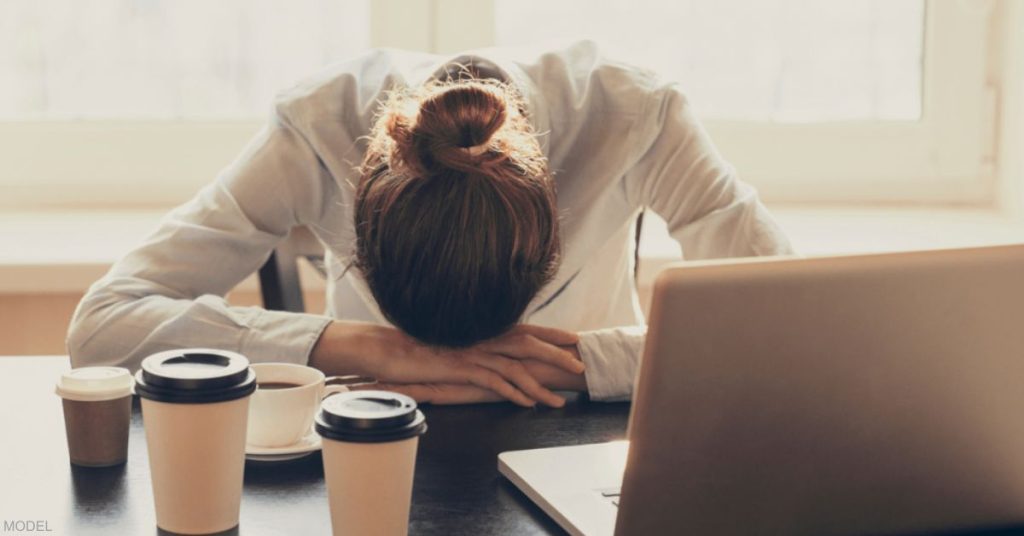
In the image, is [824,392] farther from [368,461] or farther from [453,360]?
[453,360]

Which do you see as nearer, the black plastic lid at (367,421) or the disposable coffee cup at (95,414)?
the black plastic lid at (367,421)

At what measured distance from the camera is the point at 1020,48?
243 centimetres

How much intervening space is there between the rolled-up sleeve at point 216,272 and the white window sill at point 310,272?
0.64 meters

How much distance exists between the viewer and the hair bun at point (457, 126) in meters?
1.18

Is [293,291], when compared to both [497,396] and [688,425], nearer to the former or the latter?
[497,396]

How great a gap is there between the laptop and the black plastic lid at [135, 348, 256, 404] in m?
0.27

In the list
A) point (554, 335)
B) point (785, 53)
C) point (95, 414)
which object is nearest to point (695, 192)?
point (554, 335)

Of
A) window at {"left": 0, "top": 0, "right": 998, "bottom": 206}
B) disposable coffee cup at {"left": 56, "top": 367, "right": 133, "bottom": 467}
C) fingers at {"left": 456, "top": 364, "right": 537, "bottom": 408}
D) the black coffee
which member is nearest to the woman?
fingers at {"left": 456, "top": 364, "right": 537, "bottom": 408}

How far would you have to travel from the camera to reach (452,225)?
3.82ft

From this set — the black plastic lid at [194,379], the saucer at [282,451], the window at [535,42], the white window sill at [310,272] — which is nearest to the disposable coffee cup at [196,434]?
the black plastic lid at [194,379]

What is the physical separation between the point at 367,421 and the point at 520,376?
1.48 feet

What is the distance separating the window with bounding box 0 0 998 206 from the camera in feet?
7.75

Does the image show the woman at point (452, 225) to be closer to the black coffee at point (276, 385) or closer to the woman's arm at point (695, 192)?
the woman's arm at point (695, 192)

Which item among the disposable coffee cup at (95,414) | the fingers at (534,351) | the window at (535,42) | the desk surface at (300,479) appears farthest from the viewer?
the window at (535,42)
